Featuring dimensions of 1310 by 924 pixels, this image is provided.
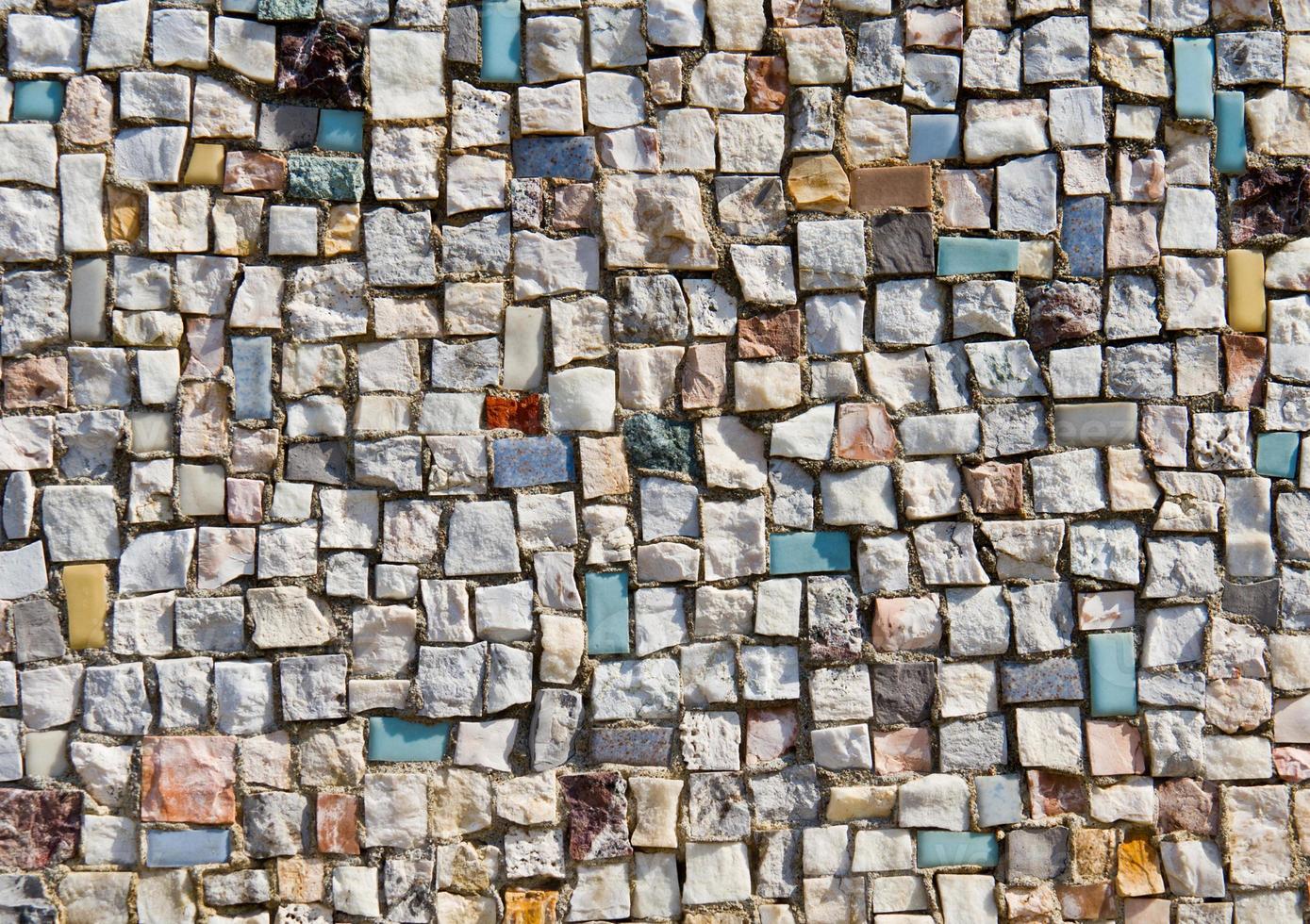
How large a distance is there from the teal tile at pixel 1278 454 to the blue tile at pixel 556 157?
61.6 inches

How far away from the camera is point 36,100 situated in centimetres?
215

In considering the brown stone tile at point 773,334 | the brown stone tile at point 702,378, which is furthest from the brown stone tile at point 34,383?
the brown stone tile at point 773,334

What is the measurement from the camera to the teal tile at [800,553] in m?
2.21

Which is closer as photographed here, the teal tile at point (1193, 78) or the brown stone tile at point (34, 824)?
the brown stone tile at point (34, 824)

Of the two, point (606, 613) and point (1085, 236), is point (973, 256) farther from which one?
point (606, 613)

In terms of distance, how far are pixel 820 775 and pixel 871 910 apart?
0.31 m

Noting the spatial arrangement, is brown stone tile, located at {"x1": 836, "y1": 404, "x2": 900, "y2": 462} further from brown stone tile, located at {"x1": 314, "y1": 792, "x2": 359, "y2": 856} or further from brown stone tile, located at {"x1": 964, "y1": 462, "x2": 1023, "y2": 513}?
brown stone tile, located at {"x1": 314, "y1": 792, "x2": 359, "y2": 856}

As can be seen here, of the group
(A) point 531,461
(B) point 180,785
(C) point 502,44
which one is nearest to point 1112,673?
(A) point 531,461

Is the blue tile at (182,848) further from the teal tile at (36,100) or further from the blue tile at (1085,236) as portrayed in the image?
the blue tile at (1085,236)

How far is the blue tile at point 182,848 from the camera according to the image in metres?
2.13

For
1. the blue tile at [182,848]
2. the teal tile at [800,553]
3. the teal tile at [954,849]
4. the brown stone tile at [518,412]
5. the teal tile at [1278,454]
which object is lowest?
the teal tile at [954,849]

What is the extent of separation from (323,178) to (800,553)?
1.27 m

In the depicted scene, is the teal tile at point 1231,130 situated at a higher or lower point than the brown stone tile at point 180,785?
higher

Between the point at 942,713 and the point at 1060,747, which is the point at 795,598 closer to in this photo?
the point at 942,713
